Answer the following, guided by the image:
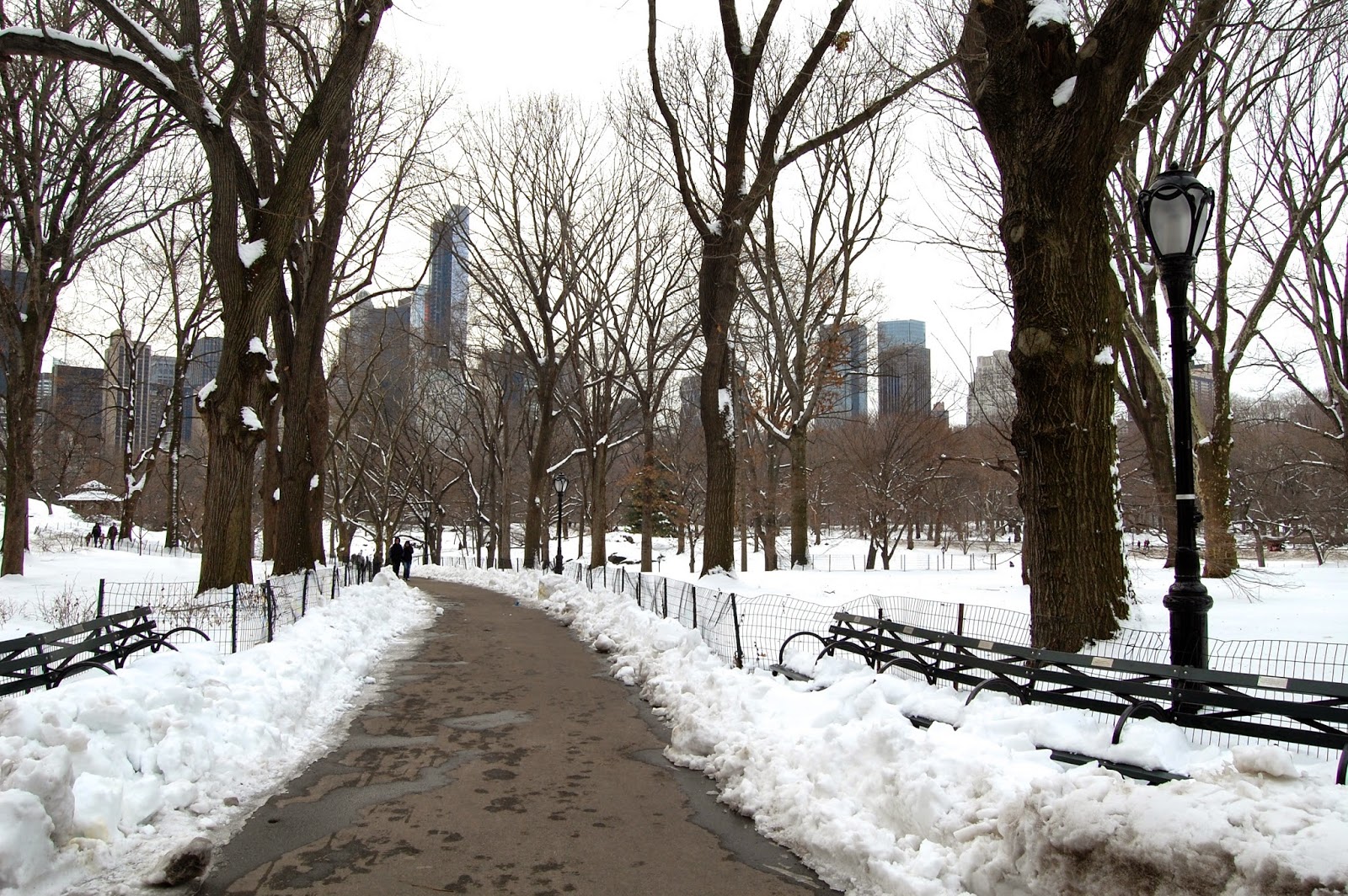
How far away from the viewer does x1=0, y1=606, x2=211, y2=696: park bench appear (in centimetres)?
671

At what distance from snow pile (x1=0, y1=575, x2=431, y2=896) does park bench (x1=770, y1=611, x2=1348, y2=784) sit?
473 centimetres

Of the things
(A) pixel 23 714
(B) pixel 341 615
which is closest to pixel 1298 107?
(B) pixel 341 615

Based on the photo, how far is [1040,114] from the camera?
29.3ft

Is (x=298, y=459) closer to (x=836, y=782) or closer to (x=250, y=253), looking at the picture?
(x=250, y=253)

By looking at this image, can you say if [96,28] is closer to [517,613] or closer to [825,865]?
[517,613]

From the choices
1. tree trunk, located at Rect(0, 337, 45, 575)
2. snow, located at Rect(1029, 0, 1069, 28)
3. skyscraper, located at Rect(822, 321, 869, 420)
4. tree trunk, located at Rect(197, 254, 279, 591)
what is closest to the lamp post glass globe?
snow, located at Rect(1029, 0, 1069, 28)

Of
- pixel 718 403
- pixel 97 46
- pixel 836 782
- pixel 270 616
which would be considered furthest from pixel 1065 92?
pixel 97 46

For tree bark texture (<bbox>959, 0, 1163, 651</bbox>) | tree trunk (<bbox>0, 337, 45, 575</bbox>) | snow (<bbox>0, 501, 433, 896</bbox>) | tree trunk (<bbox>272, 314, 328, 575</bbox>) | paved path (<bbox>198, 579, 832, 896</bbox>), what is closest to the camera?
snow (<bbox>0, 501, 433, 896</bbox>)

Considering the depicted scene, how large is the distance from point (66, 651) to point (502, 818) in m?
4.22

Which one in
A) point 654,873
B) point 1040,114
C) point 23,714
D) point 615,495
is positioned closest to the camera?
point 654,873

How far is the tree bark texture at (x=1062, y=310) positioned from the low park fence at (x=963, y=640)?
2.46ft

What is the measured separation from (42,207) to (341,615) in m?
15.1

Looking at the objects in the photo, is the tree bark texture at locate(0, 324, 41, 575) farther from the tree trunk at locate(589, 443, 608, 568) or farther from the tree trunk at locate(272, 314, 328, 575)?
the tree trunk at locate(589, 443, 608, 568)

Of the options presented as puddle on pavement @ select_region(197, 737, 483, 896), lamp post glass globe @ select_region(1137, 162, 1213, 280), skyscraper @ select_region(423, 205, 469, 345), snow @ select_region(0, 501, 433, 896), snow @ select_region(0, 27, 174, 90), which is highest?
skyscraper @ select_region(423, 205, 469, 345)
